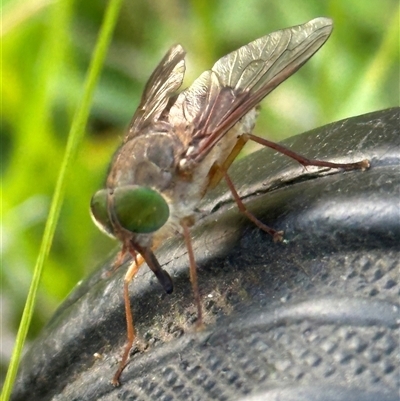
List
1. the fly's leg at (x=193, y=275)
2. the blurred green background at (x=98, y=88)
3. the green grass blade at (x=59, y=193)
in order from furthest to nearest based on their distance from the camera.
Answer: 1. the blurred green background at (x=98, y=88)
2. the green grass blade at (x=59, y=193)
3. the fly's leg at (x=193, y=275)

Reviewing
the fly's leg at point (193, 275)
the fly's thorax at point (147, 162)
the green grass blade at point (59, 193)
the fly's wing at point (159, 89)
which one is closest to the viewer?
the fly's leg at point (193, 275)

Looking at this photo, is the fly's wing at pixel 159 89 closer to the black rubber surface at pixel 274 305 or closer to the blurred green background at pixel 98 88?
the blurred green background at pixel 98 88

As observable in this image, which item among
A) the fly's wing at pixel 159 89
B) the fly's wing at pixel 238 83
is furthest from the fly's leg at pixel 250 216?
the fly's wing at pixel 159 89

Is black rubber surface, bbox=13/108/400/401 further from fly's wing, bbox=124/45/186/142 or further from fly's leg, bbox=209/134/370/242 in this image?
fly's wing, bbox=124/45/186/142

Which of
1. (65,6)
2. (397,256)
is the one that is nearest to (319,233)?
(397,256)

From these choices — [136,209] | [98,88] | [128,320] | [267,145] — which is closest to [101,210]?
[136,209]

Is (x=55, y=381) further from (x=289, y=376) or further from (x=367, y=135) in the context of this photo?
(x=367, y=135)
